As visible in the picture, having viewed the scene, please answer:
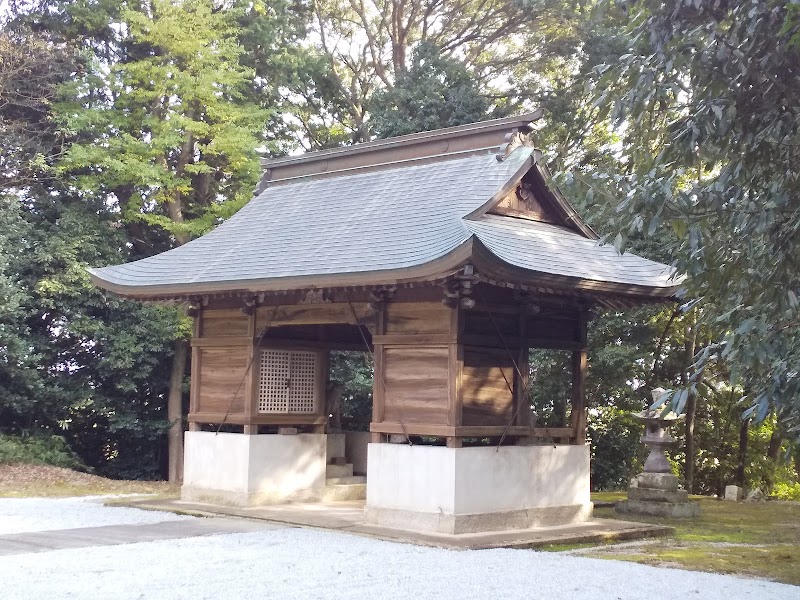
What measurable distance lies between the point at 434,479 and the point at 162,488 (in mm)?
8389

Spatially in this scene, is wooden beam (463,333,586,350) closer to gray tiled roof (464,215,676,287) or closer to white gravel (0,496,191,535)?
gray tiled roof (464,215,676,287)

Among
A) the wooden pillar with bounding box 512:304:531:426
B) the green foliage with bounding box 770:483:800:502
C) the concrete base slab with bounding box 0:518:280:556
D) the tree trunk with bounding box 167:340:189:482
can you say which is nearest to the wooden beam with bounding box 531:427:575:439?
the wooden pillar with bounding box 512:304:531:426

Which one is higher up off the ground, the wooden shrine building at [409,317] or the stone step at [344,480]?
the wooden shrine building at [409,317]

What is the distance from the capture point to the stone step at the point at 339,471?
1377cm

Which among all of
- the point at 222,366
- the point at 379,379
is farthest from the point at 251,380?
the point at 379,379

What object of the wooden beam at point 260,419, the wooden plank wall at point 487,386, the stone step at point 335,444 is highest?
the wooden plank wall at point 487,386

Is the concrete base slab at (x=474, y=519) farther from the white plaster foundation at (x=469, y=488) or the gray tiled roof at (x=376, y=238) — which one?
the gray tiled roof at (x=376, y=238)

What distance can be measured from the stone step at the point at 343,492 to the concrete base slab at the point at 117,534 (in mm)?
2304

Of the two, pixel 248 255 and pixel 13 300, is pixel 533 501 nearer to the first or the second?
pixel 248 255

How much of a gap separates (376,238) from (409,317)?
102 cm

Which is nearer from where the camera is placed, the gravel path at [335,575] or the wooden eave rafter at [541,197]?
the gravel path at [335,575]

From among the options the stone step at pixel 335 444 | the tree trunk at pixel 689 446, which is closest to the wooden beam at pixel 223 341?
the stone step at pixel 335 444

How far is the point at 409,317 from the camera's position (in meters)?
10.5

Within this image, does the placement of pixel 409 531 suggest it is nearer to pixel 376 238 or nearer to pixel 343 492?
pixel 376 238
